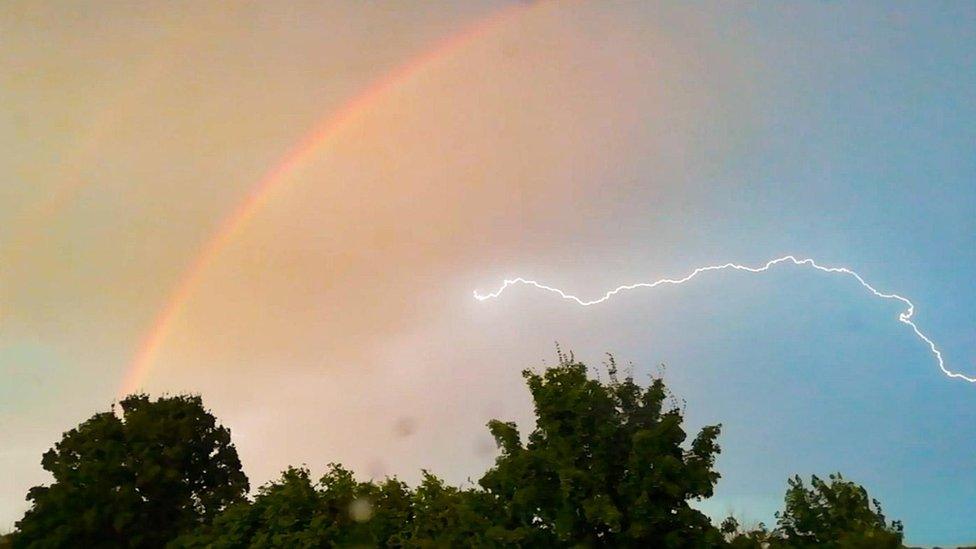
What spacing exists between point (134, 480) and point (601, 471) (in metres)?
33.7

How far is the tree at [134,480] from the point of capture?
145ft

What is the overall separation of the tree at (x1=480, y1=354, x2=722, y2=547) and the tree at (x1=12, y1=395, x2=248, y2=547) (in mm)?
27774

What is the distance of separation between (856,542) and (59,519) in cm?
4261

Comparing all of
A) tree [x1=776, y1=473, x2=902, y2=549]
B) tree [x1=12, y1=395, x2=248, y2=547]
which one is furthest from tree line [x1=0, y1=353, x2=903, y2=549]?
tree [x1=12, y1=395, x2=248, y2=547]

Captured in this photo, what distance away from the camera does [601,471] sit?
83.4ft

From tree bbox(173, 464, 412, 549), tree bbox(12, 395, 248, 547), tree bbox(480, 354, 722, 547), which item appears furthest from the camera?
tree bbox(12, 395, 248, 547)

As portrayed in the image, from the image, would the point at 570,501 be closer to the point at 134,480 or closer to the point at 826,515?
the point at 826,515

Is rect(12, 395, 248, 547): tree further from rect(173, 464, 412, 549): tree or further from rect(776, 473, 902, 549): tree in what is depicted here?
rect(776, 473, 902, 549): tree

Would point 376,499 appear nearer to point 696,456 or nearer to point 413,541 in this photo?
point 413,541

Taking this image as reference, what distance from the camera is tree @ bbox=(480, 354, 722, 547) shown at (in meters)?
24.6

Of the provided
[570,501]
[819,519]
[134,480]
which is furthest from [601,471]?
[134,480]

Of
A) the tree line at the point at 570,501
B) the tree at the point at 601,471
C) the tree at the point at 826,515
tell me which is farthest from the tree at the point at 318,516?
the tree at the point at 826,515

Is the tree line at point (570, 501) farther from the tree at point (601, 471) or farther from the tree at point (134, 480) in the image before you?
the tree at point (134, 480)

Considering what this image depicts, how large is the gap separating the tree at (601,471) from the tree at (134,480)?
27774mm
